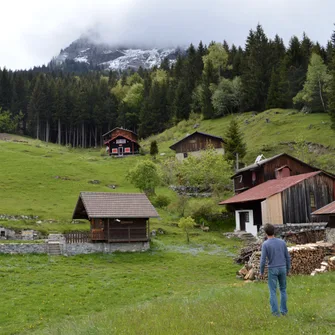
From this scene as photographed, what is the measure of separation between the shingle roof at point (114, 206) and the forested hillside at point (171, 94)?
6157cm

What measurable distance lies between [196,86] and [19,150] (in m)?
56.2

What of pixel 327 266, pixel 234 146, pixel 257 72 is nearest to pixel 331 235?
pixel 327 266

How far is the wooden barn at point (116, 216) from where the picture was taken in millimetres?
33406

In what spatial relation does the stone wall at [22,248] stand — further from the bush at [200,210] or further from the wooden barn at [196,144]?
the wooden barn at [196,144]

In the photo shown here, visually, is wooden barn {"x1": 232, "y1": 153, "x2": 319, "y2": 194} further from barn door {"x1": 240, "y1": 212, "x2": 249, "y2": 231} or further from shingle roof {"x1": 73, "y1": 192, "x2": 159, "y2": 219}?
shingle roof {"x1": 73, "y1": 192, "x2": 159, "y2": 219}

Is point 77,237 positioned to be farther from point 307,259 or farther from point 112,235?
point 307,259

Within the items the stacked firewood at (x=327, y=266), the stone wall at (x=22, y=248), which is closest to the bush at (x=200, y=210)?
the stone wall at (x=22, y=248)

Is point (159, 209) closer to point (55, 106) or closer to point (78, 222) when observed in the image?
point (78, 222)

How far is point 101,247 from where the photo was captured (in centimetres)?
3319

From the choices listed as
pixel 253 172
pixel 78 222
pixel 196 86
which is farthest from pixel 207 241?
pixel 196 86

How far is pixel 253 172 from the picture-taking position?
52094mm

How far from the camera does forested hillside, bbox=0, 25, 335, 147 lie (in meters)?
99.1

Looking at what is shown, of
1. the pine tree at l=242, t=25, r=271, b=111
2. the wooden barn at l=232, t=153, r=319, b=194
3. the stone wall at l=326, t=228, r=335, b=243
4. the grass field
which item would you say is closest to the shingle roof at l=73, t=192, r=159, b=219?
the grass field

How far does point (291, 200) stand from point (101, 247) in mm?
18903
